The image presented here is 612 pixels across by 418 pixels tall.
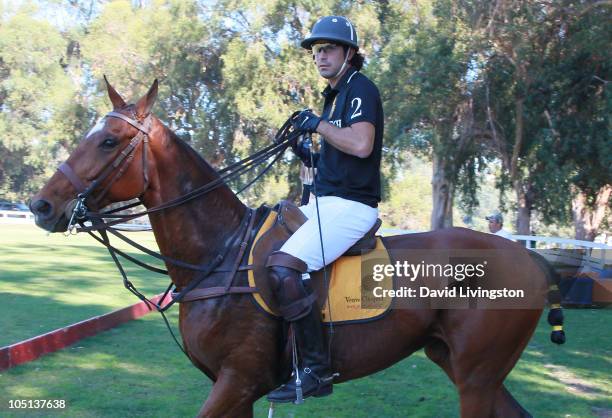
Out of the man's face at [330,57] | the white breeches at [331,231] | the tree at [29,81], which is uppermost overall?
the tree at [29,81]

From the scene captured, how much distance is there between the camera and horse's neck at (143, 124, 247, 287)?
4.59 m

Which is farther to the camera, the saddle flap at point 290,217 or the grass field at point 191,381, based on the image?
the grass field at point 191,381

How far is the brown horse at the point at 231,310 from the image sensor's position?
4.38 m

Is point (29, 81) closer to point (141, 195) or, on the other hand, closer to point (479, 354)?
point (141, 195)

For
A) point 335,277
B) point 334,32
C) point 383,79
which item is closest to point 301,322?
point 335,277

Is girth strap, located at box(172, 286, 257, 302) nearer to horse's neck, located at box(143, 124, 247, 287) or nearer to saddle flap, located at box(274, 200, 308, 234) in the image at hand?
horse's neck, located at box(143, 124, 247, 287)

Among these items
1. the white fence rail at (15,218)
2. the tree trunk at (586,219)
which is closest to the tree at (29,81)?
the white fence rail at (15,218)

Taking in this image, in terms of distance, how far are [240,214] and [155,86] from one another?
3.58 ft

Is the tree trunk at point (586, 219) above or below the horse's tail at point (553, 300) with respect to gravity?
above

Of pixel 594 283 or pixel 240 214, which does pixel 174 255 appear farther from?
pixel 594 283

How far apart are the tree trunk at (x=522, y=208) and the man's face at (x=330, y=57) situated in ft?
58.7

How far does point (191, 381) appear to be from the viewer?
7887 mm

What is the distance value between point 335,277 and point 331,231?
0.35 metres

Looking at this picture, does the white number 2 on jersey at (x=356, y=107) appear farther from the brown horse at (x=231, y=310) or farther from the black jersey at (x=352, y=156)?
the brown horse at (x=231, y=310)
